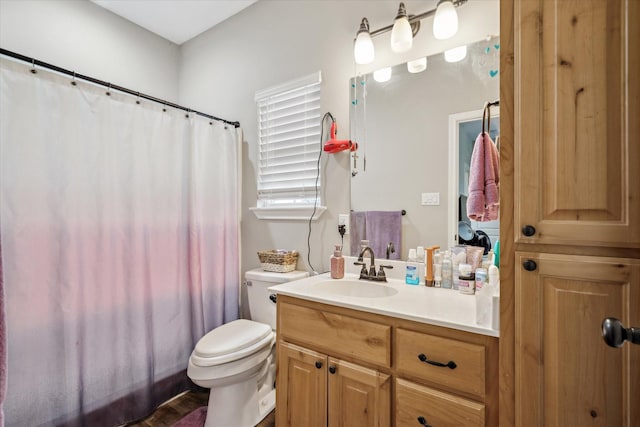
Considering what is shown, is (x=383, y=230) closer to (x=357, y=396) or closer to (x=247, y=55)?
(x=357, y=396)

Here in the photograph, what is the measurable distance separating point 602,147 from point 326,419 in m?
1.29

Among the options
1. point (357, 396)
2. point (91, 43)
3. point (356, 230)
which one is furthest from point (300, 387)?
point (91, 43)

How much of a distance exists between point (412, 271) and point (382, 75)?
1061 mm

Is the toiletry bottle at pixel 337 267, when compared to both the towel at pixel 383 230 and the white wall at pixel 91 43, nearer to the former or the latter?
the towel at pixel 383 230

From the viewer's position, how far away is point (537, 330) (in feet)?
2.54

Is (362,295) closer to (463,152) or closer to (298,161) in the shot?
(463,152)

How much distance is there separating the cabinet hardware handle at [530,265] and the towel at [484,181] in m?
0.46

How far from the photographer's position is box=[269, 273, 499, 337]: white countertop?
37.4 inches

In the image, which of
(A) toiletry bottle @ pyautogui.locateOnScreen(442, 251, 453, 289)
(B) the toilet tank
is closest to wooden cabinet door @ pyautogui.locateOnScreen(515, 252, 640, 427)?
(A) toiletry bottle @ pyautogui.locateOnScreen(442, 251, 453, 289)

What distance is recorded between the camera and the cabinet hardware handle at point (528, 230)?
0.78 m

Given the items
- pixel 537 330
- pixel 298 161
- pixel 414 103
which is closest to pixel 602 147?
pixel 537 330

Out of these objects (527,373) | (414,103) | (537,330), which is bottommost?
(527,373)

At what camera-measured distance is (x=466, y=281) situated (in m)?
1.26

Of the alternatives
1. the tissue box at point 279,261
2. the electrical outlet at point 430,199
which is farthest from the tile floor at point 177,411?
the electrical outlet at point 430,199
